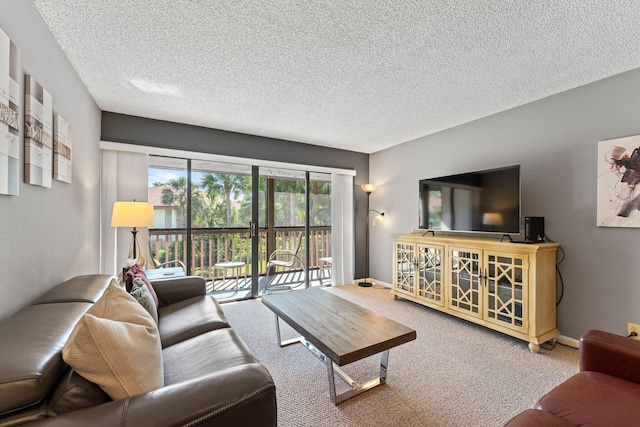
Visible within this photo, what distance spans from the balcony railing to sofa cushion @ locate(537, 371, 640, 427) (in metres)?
3.52

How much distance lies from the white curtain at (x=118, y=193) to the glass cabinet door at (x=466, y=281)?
3.52 metres

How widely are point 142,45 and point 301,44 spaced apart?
1.08 metres

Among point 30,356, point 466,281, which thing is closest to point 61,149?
point 30,356

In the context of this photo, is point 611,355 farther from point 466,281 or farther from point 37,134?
point 37,134

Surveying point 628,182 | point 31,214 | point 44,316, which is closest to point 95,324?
point 44,316

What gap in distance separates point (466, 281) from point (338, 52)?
2.54 m

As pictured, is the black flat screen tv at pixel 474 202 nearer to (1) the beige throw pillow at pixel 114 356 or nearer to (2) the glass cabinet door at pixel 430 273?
(2) the glass cabinet door at pixel 430 273

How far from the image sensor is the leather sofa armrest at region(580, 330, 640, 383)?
1.27 metres

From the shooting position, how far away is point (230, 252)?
4.40 metres

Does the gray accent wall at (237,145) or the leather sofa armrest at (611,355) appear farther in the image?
the gray accent wall at (237,145)

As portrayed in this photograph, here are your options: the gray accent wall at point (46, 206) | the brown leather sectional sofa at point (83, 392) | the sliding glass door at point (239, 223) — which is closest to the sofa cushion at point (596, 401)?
the brown leather sectional sofa at point (83, 392)

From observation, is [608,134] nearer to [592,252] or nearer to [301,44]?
[592,252]

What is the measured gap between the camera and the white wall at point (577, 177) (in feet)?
7.33

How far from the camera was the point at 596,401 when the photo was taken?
1114 mm
